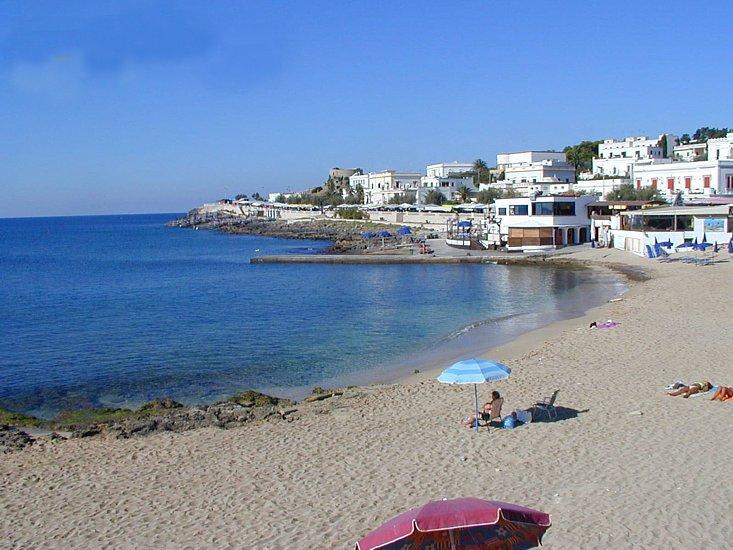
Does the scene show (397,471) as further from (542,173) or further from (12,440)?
(542,173)

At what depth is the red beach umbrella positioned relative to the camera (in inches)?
278

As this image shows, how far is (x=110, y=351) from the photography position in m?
27.7

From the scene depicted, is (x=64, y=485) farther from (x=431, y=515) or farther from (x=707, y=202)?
(x=707, y=202)

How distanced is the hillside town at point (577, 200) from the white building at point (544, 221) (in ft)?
0.27

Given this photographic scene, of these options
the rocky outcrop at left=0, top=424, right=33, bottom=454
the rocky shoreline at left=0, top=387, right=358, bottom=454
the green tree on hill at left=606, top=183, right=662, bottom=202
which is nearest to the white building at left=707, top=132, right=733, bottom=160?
the green tree on hill at left=606, top=183, right=662, bottom=202

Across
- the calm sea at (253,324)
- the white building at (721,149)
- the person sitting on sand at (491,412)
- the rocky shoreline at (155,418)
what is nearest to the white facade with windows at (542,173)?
the white building at (721,149)

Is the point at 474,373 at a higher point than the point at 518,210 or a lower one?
lower

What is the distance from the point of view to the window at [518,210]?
59594 millimetres

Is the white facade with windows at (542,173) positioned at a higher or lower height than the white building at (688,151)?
lower

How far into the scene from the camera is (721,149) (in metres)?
85.2

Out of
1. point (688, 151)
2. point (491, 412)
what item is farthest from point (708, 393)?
point (688, 151)

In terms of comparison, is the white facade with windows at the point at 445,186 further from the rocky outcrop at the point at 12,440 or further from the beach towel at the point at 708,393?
the rocky outcrop at the point at 12,440

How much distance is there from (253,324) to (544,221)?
108ft

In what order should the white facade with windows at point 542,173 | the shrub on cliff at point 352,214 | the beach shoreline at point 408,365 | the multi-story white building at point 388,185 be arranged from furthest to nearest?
1. the multi-story white building at point 388,185
2. the shrub on cliff at point 352,214
3. the white facade with windows at point 542,173
4. the beach shoreline at point 408,365
